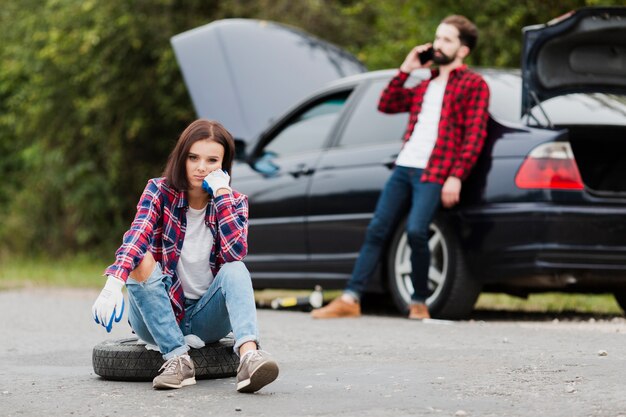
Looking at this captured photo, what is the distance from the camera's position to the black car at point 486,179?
7.54m

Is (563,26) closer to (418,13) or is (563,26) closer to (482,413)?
(482,413)

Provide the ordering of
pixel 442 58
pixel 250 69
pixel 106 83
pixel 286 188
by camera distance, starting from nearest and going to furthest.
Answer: pixel 442 58 → pixel 286 188 → pixel 250 69 → pixel 106 83

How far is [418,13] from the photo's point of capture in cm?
1409

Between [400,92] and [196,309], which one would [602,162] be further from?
[196,309]

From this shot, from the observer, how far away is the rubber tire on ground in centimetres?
540

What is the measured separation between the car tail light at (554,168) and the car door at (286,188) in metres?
1.93

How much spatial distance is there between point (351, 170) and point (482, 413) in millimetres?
4391

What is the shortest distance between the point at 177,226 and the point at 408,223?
2896mm

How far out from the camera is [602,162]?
7855 mm

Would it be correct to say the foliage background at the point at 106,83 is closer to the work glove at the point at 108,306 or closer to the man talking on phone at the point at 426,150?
the man talking on phone at the point at 426,150

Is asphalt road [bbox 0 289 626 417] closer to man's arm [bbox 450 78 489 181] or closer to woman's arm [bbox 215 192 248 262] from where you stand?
woman's arm [bbox 215 192 248 262]

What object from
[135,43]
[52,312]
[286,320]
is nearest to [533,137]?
[286,320]

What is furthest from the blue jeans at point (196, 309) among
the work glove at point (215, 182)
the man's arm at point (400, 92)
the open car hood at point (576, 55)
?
the man's arm at point (400, 92)

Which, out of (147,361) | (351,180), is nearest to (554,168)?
(351,180)
